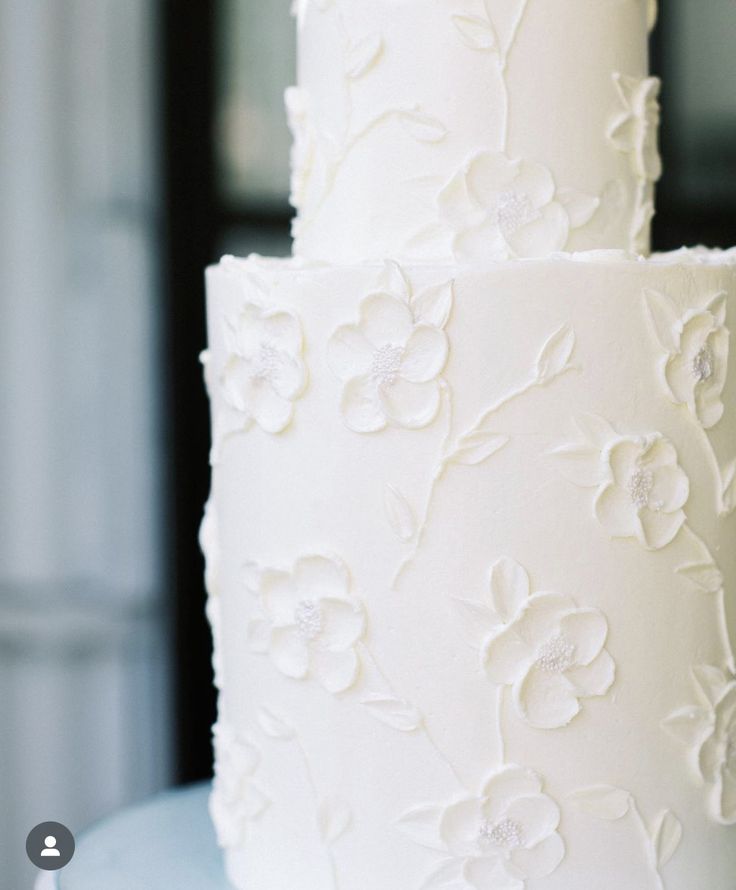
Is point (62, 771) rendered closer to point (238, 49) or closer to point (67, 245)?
point (67, 245)

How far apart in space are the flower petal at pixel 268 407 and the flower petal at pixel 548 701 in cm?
33

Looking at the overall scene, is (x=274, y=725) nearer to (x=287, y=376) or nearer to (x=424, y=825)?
(x=424, y=825)

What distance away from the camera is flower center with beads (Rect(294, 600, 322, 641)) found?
114cm

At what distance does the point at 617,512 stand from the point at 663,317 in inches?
7.3

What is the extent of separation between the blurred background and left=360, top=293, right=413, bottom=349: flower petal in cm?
120

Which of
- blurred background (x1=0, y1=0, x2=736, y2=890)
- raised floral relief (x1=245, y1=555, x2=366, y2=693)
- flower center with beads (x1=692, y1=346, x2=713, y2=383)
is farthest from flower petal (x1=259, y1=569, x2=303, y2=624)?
blurred background (x1=0, y1=0, x2=736, y2=890)

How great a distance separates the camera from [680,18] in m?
2.44

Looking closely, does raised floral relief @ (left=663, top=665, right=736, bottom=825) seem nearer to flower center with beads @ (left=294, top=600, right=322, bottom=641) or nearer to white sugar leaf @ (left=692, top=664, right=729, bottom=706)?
white sugar leaf @ (left=692, top=664, right=729, bottom=706)

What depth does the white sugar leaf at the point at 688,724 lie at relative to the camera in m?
1.14

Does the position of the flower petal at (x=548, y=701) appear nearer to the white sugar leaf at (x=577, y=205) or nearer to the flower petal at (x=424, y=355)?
the flower petal at (x=424, y=355)

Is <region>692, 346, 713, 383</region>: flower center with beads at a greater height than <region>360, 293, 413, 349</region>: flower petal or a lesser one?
lesser

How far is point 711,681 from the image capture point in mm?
1162

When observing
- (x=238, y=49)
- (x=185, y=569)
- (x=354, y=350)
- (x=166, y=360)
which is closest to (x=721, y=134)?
(x=238, y=49)

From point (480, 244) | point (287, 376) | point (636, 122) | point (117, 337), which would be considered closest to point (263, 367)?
point (287, 376)
